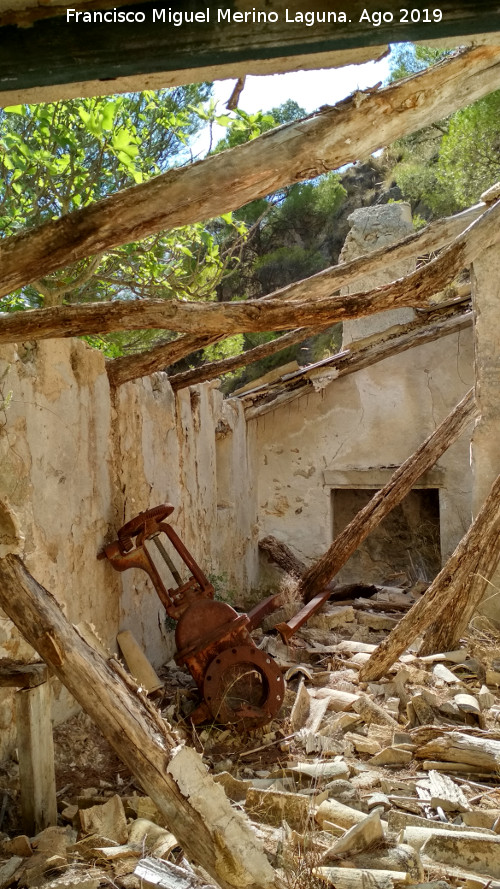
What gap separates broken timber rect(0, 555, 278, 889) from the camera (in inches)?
86.5

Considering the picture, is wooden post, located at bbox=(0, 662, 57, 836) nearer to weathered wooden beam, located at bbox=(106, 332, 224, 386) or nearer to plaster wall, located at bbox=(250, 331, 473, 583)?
weathered wooden beam, located at bbox=(106, 332, 224, 386)

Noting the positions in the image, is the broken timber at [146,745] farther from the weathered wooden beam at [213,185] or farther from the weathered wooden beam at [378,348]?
the weathered wooden beam at [378,348]

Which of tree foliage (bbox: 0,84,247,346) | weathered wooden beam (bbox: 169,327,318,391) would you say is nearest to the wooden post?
tree foliage (bbox: 0,84,247,346)

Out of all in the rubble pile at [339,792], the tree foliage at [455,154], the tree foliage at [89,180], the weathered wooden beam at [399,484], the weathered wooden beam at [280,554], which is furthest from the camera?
the weathered wooden beam at [280,554]

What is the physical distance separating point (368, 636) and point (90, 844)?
4192 millimetres

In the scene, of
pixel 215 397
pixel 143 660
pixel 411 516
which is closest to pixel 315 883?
pixel 143 660

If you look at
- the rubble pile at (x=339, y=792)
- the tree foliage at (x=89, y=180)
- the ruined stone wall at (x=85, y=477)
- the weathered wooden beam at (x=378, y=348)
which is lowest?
the rubble pile at (x=339, y=792)

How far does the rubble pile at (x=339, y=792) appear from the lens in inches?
98.7

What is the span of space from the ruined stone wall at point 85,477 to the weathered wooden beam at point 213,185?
0.95 metres

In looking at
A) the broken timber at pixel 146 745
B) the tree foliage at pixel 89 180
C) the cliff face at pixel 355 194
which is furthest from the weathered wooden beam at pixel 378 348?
the cliff face at pixel 355 194

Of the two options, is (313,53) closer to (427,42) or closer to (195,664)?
(427,42)

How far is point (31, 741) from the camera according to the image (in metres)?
2.73

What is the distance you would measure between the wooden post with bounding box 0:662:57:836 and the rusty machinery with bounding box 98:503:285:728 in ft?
4.40

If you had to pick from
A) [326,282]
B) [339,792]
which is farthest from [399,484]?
[339,792]
